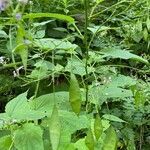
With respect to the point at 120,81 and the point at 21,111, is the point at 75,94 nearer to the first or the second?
the point at 21,111

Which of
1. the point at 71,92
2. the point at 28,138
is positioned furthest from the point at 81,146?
the point at 71,92

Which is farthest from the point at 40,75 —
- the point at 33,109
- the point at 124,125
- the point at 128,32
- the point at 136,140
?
the point at 128,32

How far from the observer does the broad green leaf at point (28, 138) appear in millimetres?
1290

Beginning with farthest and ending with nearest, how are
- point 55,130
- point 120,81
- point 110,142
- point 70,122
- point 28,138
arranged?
point 120,81 < point 70,122 < point 28,138 < point 110,142 < point 55,130

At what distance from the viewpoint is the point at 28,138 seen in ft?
4.30

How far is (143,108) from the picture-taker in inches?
82.7

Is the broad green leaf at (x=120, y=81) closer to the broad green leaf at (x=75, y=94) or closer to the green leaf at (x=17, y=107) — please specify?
the green leaf at (x=17, y=107)

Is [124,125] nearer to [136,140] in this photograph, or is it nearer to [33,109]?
[136,140]

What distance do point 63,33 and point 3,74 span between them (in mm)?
487

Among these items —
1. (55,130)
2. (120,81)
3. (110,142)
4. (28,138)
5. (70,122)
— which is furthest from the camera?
(120,81)

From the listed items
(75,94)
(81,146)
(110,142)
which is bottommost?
(81,146)

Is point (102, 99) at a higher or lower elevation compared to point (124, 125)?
higher

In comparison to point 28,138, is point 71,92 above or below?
above

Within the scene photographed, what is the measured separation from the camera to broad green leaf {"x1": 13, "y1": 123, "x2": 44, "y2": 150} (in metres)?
1.29
